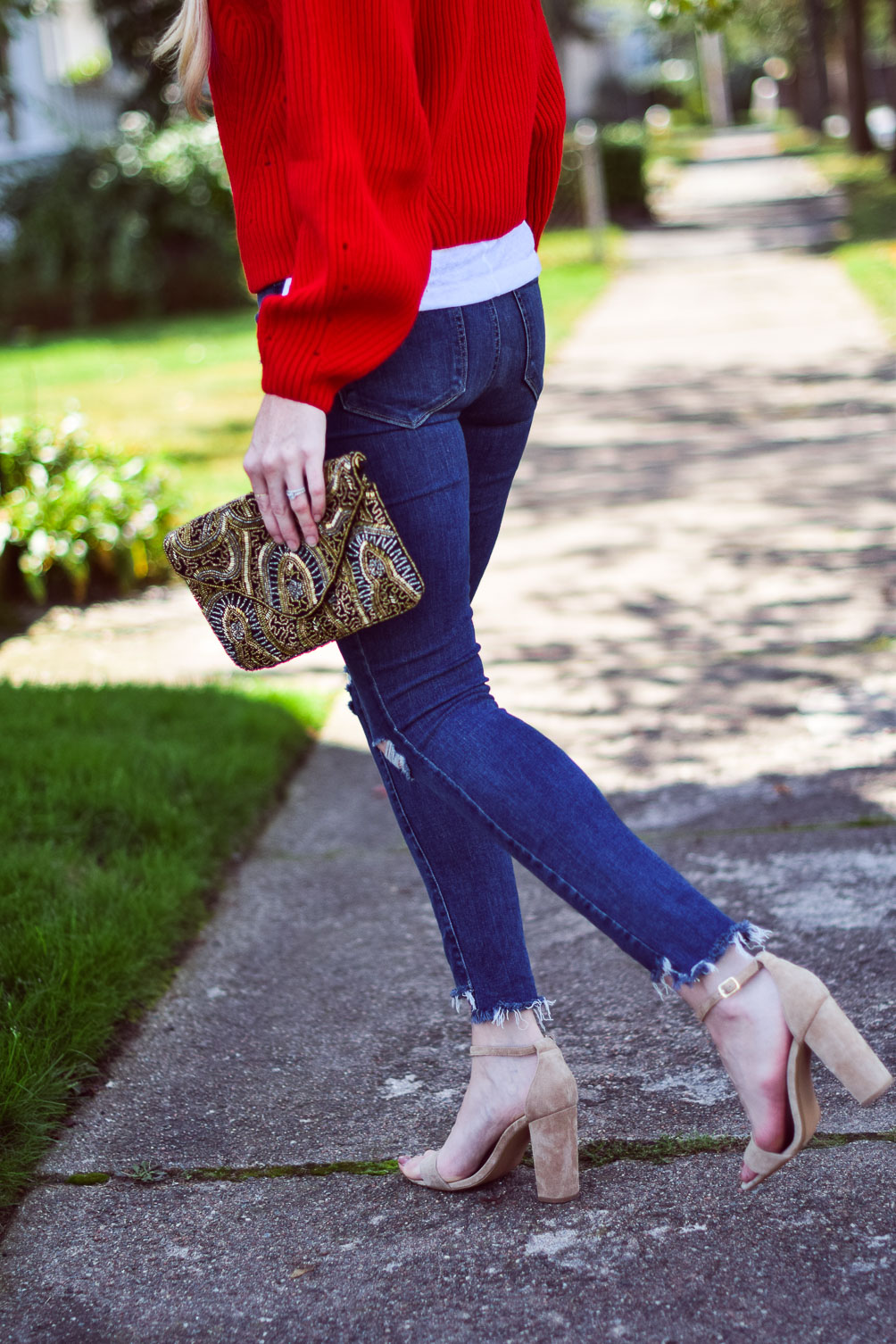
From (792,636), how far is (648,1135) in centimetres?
265

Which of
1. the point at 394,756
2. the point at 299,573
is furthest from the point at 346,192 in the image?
the point at 394,756

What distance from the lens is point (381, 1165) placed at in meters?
2.02

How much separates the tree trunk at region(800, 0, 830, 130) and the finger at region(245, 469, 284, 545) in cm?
3949

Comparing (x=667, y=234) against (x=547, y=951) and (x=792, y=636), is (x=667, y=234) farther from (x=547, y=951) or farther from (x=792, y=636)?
(x=547, y=951)

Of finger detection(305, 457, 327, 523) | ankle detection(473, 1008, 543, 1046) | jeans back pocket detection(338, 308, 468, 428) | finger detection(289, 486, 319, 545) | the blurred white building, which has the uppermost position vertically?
the blurred white building

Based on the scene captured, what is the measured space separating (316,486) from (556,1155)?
93 cm

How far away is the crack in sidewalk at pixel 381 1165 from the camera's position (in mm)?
1958

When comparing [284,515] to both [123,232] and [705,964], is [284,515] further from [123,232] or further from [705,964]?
[123,232]

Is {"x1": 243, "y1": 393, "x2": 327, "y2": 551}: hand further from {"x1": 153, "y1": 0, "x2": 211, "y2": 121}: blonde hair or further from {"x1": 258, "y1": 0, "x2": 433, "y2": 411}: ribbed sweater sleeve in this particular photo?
{"x1": 153, "y1": 0, "x2": 211, "y2": 121}: blonde hair

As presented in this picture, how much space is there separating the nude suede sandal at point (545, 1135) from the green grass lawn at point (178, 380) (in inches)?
183

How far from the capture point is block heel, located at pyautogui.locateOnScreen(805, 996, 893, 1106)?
1635 mm

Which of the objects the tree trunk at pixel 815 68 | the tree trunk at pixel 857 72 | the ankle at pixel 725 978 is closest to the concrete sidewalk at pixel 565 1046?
the ankle at pixel 725 978

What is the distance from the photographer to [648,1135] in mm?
2021

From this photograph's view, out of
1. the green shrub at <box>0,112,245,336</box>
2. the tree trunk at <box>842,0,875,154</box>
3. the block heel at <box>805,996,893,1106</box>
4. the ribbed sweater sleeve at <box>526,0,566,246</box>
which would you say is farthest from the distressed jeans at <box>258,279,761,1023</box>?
the tree trunk at <box>842,0,875,154</box>
